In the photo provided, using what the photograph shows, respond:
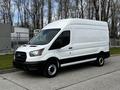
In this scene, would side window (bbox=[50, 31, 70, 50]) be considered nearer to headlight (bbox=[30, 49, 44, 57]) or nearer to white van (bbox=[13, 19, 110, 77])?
white van (bbox=[13, 19, 110, 77])

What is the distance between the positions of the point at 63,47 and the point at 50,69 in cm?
128

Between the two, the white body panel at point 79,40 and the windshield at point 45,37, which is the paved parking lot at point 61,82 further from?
the windshield at point 45,37

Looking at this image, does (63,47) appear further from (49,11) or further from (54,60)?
(49,11)

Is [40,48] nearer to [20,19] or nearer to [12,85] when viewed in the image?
[12,85]

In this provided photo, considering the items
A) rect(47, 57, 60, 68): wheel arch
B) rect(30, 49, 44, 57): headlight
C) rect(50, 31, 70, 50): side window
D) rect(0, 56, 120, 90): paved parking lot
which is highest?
rect(50, 31, 70, 50): side window

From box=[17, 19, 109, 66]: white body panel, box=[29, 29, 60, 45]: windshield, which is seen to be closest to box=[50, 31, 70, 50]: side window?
box=[17, 19, 109, 66]: white body panel

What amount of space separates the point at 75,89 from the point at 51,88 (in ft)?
2.82

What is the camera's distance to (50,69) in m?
9.04

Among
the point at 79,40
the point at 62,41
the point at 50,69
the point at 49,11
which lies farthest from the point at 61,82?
the point at 49,11

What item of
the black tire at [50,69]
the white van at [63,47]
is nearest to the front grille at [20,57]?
the white van at [63,47]

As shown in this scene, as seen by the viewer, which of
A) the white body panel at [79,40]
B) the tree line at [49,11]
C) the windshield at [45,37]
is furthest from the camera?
the tree line at [49,11]

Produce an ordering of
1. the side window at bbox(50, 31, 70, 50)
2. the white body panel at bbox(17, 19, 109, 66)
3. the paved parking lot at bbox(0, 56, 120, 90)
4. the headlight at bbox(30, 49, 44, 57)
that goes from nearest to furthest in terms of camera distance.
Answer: the paved parking lot at bbox(0, 56, 120, 90) → the headlight at bbox(30, 49, 44, 57) → the white body panel at bbox(17, 19, 109, 66) → the side window at bbox(50, 31, 70, 50)

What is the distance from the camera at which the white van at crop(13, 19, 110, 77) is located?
8.80m

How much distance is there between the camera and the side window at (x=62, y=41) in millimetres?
9297
